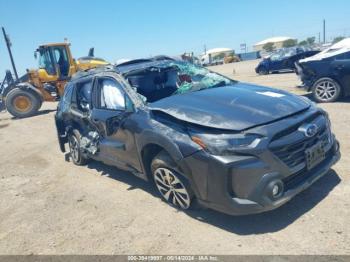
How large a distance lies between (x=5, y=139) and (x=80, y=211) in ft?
25.2

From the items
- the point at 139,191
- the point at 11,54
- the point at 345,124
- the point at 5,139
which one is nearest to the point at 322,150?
the point at 139,191

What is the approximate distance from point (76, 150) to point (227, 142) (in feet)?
13.4

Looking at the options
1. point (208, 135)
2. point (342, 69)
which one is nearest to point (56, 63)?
point (342, 69)

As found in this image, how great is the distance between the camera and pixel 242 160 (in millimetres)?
3332

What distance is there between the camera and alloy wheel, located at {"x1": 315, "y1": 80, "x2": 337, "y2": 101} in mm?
8992

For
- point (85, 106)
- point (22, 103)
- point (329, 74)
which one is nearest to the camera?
point (85, 106)

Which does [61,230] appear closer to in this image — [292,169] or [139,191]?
[139,191]

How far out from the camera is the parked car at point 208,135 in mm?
3385

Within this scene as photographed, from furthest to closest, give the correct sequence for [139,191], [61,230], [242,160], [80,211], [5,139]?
1. [5,139]
2. [139,191]
3. [80,211]
4. [61,230]
5. [242,160]

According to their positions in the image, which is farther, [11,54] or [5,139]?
[11,54]

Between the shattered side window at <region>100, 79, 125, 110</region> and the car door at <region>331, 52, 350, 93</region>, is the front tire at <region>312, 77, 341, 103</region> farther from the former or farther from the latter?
the shattered side window at <region>100, 79, 125, 110</region>

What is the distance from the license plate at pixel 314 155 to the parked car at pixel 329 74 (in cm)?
565

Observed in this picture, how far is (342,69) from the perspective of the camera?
8641 mm

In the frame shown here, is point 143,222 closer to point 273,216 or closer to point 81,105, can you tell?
point 273,216
